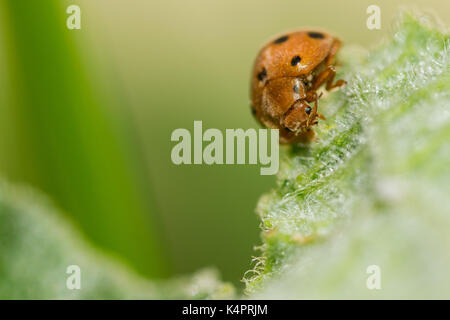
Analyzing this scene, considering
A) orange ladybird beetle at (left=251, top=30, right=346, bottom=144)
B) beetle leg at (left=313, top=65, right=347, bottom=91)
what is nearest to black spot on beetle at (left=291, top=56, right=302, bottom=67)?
orange ladybird beetle at (left=251, top=30, right=346, bottom=144)

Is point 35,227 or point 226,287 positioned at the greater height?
point 35,227

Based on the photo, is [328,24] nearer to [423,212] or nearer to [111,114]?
[111,114]

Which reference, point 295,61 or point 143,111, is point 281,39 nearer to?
point 295,61

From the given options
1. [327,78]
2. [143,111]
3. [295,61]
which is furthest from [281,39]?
[143,111]
